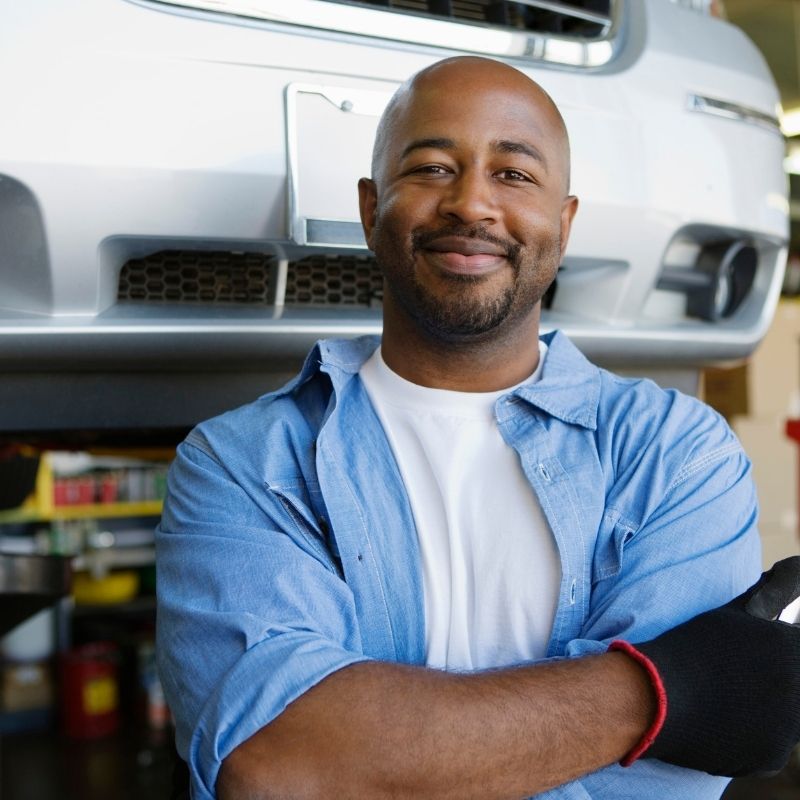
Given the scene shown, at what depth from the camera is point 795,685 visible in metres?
0.95

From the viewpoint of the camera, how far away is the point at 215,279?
1.30m

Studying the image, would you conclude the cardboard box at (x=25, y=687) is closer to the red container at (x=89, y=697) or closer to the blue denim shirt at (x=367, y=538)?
the red container at (x=89, y=697)

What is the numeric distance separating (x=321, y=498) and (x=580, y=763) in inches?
15.5

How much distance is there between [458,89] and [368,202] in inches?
6.7

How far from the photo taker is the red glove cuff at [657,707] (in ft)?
3.01

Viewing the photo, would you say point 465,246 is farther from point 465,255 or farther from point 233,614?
point 233,614

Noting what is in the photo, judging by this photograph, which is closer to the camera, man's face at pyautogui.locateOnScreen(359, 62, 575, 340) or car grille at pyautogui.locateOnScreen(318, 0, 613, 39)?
man's face at pyautogui.locateOnScreen(359, 62, 575, 340)

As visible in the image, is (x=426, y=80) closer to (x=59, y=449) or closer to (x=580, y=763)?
(x=580, y=763)

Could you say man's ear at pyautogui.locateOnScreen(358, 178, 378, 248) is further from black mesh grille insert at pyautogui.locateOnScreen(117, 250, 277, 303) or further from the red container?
the red container

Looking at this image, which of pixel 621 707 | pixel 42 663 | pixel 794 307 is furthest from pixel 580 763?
pixel 42 663

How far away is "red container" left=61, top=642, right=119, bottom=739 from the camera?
13.8 ft

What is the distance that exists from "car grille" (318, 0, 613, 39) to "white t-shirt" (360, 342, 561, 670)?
1.72 ft

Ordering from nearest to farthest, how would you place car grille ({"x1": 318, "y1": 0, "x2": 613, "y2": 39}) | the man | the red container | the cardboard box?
the man < car grille ({"x1": 318, "y1": 0, "x2": 613, "y2": 39}) < the red container < the cardboard box

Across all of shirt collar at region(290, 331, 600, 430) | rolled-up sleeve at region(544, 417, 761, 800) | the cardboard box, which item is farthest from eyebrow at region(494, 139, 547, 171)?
the cardboard box
